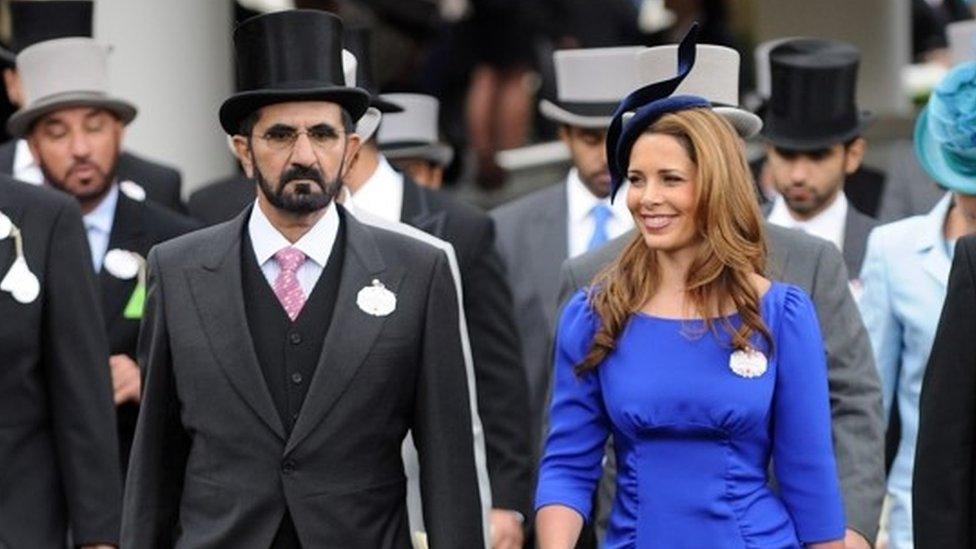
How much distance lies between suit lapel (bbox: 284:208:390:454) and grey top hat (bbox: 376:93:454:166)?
14.5ft

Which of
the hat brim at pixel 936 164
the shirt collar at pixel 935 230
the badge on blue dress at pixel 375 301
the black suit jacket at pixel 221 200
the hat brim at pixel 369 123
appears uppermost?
the hat brim at pixel 369 123

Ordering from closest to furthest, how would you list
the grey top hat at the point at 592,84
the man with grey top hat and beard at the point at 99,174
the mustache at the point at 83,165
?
the man with grey top hat and beard at the point at 99,174 < the mustache at the point at 83,165 < the grey top hat at the point at 592,84

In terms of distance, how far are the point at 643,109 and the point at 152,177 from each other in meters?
4.56

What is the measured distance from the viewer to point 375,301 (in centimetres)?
848

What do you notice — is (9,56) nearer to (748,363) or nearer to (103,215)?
(103,215)

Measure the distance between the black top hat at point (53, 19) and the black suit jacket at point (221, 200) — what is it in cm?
89

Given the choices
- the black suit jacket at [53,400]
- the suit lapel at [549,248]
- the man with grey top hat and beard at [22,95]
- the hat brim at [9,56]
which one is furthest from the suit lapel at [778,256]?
the hat brim at [9,56]

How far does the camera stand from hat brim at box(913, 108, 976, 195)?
370 inches

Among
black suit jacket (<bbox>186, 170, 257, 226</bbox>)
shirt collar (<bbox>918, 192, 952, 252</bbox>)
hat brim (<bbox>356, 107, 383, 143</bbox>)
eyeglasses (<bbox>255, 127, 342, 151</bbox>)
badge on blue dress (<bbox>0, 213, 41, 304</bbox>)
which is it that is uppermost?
eyeglasses (<bbox>255, 127, 342, 151</bbox>)

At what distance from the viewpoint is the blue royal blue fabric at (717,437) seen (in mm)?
8031

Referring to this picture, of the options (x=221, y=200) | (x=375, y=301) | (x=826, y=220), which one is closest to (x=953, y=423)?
(x=375, y=301)

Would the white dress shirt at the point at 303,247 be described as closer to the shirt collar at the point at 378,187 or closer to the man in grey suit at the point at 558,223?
the shirt collar at the point at 378,187

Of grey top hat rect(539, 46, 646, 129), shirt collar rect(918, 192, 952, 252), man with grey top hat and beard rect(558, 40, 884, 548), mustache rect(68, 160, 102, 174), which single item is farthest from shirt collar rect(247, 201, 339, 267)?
grey top hat rect(539, 46, 646, 129)

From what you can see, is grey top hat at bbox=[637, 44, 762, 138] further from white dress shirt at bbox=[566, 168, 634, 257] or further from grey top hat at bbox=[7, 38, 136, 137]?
grey top hat at bbox=[7, 38, 136, 137]
